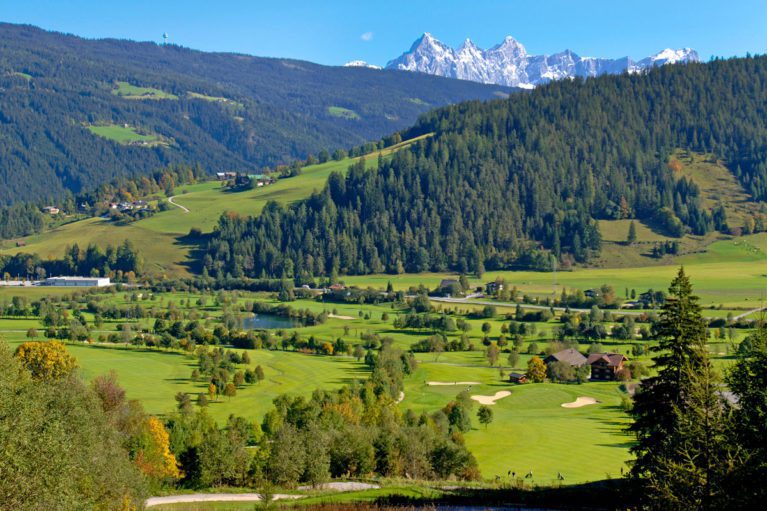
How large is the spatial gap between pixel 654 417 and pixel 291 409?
3454 cm

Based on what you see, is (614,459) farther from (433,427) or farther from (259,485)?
(259,485)

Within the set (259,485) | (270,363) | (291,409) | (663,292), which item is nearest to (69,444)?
(259,485)

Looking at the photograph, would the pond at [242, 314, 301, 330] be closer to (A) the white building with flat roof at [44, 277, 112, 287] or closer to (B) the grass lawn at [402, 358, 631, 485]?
(B) the grass lawn at [402, 358, 631, 485]

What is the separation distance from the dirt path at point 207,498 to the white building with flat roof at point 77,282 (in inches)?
5477

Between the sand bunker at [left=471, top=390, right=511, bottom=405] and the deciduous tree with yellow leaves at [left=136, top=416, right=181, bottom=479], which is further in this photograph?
the sand bunker at [left=471, top=390, right=511, bottom=405]

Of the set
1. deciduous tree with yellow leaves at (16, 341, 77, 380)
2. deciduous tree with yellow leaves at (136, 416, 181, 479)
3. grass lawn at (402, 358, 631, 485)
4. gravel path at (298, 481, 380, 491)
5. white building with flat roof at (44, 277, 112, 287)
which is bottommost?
grass lawn at (402, 358, 631, 485)

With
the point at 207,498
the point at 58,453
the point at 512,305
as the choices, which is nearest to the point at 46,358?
the point at 207,498

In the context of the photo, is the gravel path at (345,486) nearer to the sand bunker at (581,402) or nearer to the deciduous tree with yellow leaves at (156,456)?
the deciduous tree with yellow leaves at (156,456)

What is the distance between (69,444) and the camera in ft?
Result: 109

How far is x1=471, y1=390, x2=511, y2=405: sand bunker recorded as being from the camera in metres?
82.3

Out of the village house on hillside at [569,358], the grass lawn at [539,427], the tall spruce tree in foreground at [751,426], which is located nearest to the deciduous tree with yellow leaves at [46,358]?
the grass lawn at [539,427]

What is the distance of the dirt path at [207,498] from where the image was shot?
148 feet

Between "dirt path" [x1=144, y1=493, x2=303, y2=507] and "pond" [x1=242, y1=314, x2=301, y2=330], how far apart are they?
81.6m

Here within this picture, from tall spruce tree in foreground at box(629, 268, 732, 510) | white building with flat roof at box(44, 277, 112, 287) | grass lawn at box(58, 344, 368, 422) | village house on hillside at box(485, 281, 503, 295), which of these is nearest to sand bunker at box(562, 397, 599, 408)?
grass lawn at box(58, 344, 368, 422)
